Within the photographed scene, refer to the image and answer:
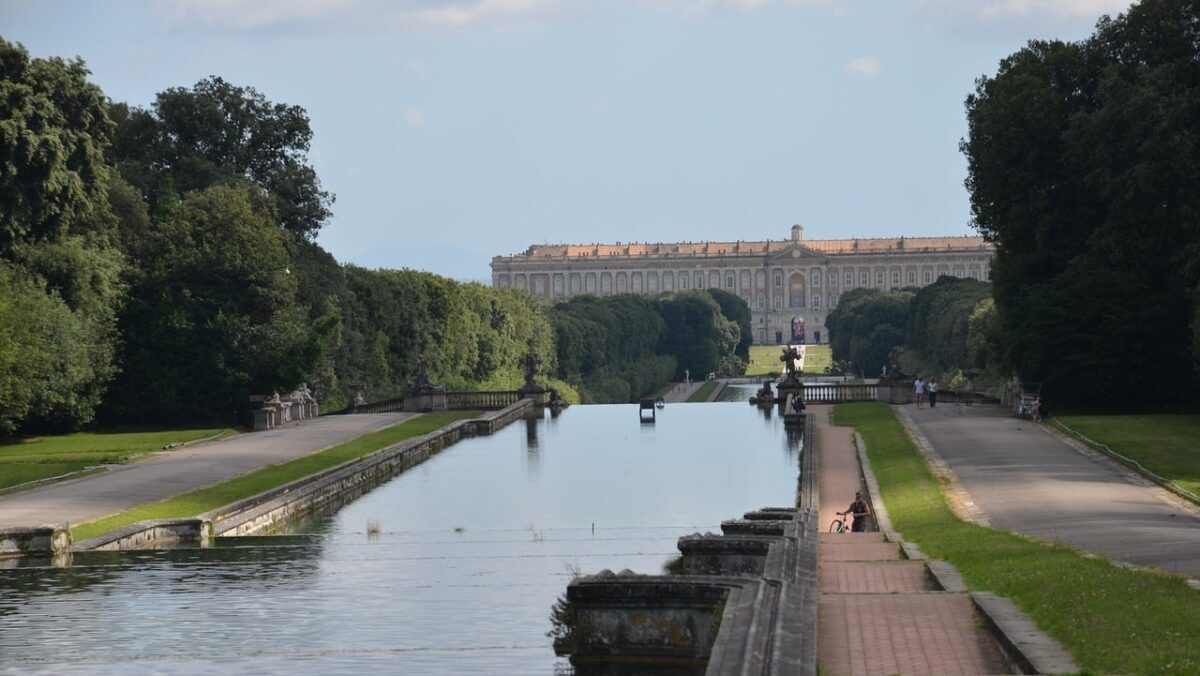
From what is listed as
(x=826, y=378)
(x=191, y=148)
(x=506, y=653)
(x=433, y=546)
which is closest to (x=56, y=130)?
(x=191, y=148)

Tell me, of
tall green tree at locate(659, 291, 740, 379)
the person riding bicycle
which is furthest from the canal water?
tall green tree at locate(659, 291, 740, 379)

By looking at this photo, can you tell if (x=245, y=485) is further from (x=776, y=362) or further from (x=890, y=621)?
(x=776, y=362)

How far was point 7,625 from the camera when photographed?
59.1 ft

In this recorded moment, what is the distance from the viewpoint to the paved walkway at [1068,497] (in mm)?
20609

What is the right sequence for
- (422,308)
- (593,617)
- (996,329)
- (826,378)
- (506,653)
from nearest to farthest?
(593,617), (506,653), (996,329), (422,308), (826,378)

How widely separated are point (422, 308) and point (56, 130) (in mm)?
35242

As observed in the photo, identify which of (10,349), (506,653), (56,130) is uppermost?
(56,130)

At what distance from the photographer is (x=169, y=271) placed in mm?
53812

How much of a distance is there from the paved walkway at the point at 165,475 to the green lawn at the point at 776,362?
95.9 metres

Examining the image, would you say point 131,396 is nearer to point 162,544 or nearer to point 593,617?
point 162,544

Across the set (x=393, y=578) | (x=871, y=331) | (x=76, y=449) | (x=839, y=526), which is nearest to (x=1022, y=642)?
(x=393, y=578)

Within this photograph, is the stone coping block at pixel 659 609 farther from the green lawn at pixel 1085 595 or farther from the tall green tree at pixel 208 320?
the tall green tree at pixel 208 320

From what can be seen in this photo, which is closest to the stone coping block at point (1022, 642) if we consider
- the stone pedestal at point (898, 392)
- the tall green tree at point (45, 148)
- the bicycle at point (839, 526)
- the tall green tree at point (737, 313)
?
the bicycle at point (839, 526)

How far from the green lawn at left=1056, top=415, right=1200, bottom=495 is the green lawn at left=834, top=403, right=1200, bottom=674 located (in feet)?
27.2
